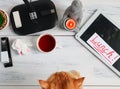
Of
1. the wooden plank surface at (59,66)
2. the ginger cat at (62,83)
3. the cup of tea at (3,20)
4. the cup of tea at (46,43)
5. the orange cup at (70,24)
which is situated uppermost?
the orange cup at (70,24)

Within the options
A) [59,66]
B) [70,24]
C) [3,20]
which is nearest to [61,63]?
[59,66]

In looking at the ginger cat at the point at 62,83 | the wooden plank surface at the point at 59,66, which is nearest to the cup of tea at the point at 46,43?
the wooden plank surface at the point at 59,66

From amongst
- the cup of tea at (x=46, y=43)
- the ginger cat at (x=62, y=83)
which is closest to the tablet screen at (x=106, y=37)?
the cup of tea at (x=46, y=43)

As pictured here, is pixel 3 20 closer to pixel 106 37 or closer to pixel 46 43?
pixel 46 43

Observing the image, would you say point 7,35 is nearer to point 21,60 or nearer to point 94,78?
point 21,60

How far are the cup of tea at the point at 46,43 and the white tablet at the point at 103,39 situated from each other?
0.09 metres

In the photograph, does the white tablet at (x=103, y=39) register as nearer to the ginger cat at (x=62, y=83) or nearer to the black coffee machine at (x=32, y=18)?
the black coffee machine at (x=32, y=18)

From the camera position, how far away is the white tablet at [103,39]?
931mm

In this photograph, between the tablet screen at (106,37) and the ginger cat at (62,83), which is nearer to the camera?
the ginger cat at (62,83)

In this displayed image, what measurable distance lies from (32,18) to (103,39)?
247mm

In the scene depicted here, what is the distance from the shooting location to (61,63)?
93 centimetres

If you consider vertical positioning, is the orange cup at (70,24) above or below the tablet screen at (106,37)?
above

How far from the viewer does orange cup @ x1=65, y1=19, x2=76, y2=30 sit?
0.88 meters

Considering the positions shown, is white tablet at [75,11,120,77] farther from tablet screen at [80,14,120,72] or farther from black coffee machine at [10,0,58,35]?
black coffee machine at [10,0,58,35]
